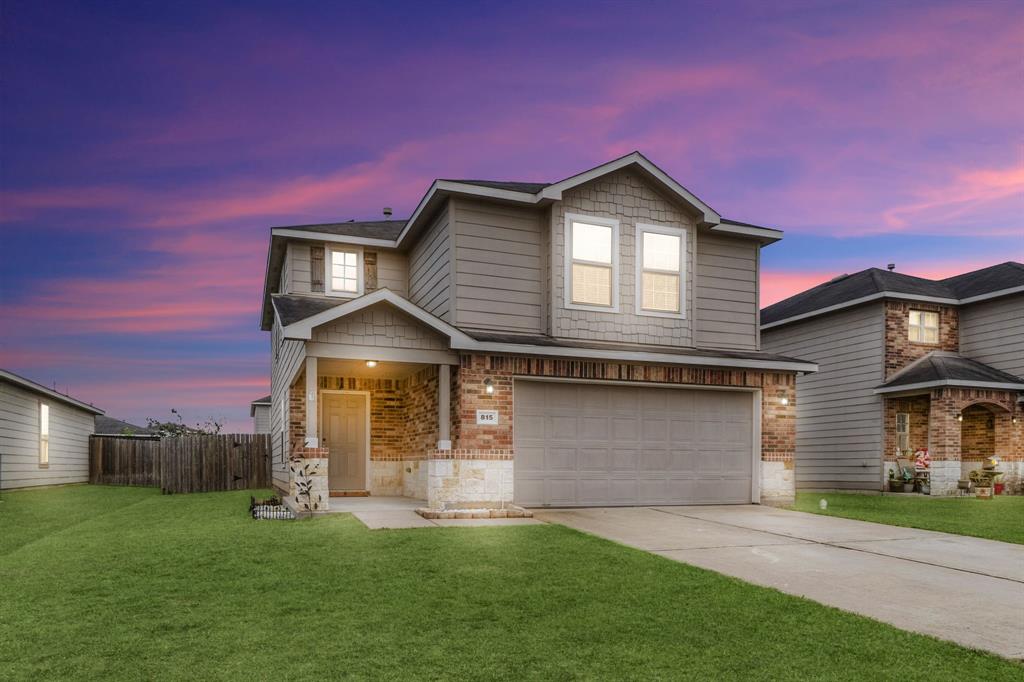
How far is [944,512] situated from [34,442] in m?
24.7

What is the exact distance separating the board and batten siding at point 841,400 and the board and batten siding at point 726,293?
7.48 metres

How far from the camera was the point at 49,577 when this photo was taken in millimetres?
7035

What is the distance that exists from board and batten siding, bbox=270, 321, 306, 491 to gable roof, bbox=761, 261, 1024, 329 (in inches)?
659

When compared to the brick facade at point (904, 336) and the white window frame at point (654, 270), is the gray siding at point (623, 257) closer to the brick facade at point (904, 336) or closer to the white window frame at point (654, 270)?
the white window frame at point (654, 270)

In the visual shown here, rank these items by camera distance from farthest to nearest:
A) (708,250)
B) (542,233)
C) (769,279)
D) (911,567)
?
(769,279), (708,250), (542,233), (911,567)

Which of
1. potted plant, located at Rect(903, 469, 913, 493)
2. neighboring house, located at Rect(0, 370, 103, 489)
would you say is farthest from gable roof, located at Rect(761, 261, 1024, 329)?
neighboring house, located at Rect(0, 370, 103, 489)

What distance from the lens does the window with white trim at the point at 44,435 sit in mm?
21487

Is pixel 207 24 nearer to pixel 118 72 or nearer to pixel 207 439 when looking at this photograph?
pixel 118 72

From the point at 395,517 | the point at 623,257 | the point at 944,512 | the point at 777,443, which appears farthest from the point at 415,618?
the point at 944,512

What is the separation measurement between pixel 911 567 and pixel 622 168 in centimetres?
916

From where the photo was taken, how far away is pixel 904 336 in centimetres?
2091

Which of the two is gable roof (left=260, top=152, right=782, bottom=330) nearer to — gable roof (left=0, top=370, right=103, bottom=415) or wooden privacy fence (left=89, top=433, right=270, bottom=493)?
wooden privacy fence (left=89, top=433, right=270, bottom=493)

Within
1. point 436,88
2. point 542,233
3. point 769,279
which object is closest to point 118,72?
point 436,88

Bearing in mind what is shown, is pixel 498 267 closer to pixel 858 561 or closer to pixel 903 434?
pixel 858 561
